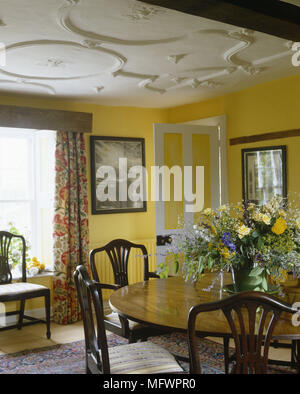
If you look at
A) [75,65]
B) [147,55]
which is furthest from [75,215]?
[147,55]

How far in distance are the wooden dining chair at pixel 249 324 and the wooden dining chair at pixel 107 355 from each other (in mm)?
515

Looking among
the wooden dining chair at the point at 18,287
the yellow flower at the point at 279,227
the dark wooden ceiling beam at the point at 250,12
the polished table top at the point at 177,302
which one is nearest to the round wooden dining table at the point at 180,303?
the polished table top at the point at 177,302

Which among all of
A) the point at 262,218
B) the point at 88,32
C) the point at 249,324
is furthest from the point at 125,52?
the point at 249,324

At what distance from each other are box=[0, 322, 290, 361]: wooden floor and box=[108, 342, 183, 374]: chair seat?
1760 mm

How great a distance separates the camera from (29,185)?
5586mm

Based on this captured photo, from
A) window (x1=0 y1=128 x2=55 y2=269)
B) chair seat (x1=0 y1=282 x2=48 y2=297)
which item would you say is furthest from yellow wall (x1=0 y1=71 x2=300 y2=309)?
chair seat (x1=0 y1=282 x2=48 y2=297)

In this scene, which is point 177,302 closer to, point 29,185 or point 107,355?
point 107,355

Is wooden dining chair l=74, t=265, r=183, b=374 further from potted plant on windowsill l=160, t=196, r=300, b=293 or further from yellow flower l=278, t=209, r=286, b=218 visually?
yellow flower l=278, t=209, r=286, b=218

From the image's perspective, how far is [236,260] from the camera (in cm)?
265

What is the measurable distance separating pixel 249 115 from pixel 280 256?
290 centimetres

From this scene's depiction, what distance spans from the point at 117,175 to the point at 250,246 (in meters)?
3.51

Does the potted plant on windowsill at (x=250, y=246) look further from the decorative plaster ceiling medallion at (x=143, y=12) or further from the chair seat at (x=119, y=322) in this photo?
the decorative plaster ceiling medallion at (x=143, y=12)

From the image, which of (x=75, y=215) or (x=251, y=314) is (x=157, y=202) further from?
(x=251, y=314)

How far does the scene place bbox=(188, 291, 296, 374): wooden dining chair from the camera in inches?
74.9
